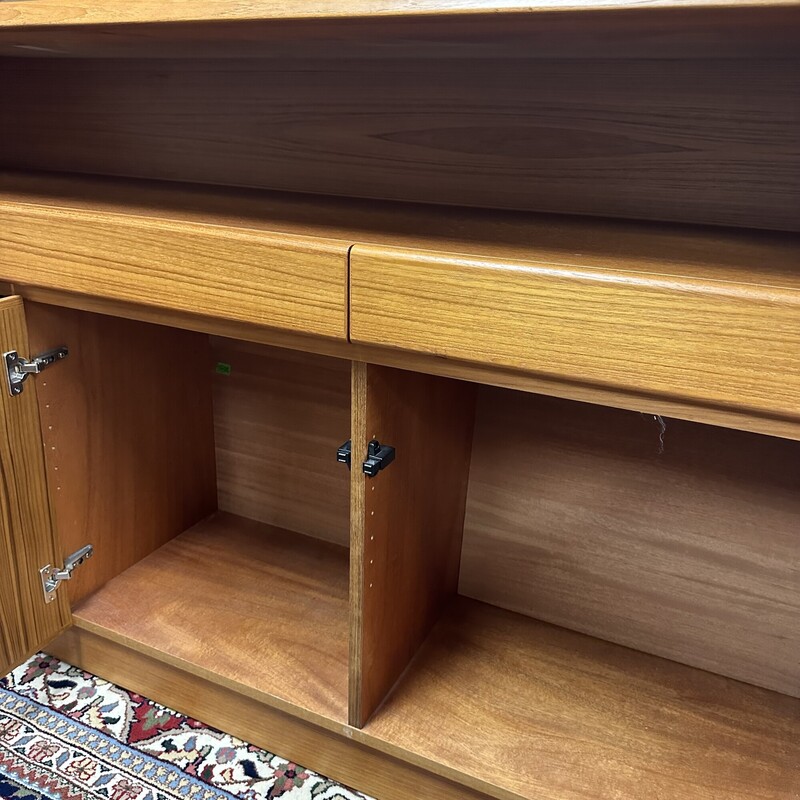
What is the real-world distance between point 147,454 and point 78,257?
425 mm

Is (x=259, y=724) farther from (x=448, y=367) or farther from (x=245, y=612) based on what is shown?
(x=448, y=367)

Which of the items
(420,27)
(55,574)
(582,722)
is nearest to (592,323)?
(420,27)

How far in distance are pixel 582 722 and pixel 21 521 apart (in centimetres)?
75

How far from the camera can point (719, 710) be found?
0.92 meters

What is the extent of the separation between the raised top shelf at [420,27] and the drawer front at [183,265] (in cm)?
17

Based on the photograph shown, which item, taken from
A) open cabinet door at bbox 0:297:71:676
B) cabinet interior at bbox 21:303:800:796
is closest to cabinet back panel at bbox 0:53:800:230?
cabinet interior at bbox 21:303:800:796

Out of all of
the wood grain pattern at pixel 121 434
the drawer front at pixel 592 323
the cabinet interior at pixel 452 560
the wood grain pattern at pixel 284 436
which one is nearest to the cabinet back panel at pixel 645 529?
the cabinet interior at pixel 452 560

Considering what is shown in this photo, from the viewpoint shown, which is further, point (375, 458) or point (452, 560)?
point (452, 560)

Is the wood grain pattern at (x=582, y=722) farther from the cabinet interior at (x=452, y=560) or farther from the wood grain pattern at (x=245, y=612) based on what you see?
the wood grain pattern at (x=245, y=612)

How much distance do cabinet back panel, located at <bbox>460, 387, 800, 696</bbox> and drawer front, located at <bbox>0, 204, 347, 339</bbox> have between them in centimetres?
38

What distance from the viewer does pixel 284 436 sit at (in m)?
1.20

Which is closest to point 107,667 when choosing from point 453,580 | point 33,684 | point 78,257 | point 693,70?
point 33,684

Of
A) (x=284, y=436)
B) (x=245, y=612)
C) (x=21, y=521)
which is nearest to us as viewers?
(x=21, y=521)

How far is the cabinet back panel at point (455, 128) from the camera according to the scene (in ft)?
2.47
